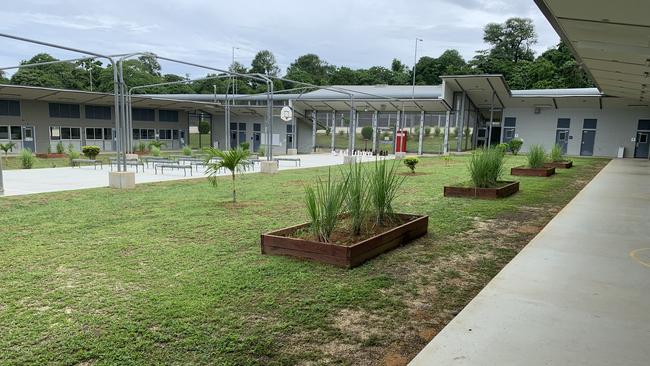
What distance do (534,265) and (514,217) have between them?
134 inches

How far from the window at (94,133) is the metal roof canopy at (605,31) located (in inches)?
1315

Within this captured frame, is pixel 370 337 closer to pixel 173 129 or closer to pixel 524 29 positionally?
pixel 173 129

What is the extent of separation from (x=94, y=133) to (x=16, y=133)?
5.64m

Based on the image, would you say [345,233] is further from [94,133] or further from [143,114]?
[143,114]

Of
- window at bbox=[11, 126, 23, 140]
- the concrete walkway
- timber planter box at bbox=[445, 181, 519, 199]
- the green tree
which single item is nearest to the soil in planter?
the concrete walkway

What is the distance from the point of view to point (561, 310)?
3.72 meters

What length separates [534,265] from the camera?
16.4 feet

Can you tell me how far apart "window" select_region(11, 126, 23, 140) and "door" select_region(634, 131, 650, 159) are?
4327 centimetres

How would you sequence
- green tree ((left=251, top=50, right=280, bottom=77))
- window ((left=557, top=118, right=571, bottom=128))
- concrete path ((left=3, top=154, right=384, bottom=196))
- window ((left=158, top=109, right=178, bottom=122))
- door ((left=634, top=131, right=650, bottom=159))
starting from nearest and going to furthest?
concrete path ((left=3, top=154, right=384, bottom=196))
door ((left=634, top=131, right=650, bottom=159))
window ((left=557, top=118, right=571, bottom=128))
window ((left=158, top=109, right=178, bottom=122))
green tree ((left=251, top=50, right=280, bottom=77))

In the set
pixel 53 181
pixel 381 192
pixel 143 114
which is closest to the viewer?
pixel 381 192

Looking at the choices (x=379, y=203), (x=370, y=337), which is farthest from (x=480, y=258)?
(x=370, y=337)

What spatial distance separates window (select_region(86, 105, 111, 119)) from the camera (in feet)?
114

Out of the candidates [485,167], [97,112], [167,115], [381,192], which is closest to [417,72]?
[167,115]

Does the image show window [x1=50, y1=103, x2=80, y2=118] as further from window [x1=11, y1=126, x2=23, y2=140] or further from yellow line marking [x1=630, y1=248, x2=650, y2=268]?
yellow line marking [x1=630, y1=248, x2=650, y2=268]
